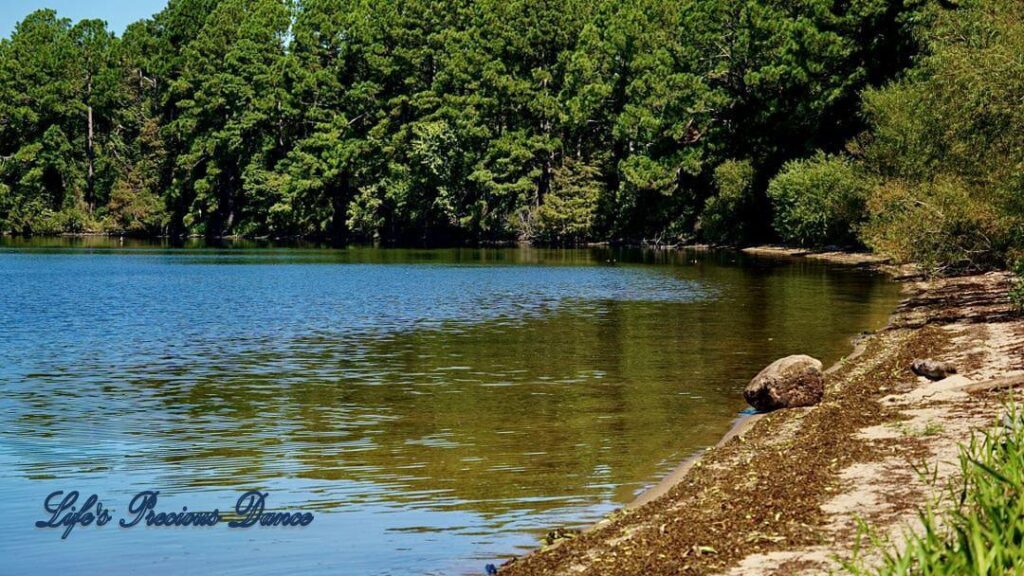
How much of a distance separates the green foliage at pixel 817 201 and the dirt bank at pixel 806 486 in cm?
4360

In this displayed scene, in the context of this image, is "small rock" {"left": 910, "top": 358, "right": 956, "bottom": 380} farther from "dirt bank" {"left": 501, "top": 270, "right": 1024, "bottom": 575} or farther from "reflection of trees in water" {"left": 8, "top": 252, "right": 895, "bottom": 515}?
"reflection of trees in water" {"left": 8, "top": 252, "right": 895, "bottom": 515}

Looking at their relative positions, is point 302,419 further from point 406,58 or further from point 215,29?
point 215,29

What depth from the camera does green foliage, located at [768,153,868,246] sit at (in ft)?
208

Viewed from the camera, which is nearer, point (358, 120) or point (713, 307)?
point (713, 307)

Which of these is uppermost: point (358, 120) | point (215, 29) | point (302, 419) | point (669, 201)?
point (215, 29)

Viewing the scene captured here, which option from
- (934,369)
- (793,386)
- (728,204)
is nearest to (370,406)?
(793,386)

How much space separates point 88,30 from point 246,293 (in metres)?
96.4

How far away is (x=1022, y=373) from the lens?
17250 millimetres

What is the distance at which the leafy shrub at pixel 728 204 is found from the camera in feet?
269

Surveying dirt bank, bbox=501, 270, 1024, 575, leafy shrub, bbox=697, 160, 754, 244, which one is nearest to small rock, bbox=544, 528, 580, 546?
dirt bank, bbox=501, 270, 1024, 575

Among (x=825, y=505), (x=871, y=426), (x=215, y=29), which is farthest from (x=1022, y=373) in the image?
(x=215, y=29)

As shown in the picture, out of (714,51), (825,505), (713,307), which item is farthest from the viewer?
(714,51)

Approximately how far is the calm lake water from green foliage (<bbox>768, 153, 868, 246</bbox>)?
16605 millimetres

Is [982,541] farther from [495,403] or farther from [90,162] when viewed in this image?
[90,162]
